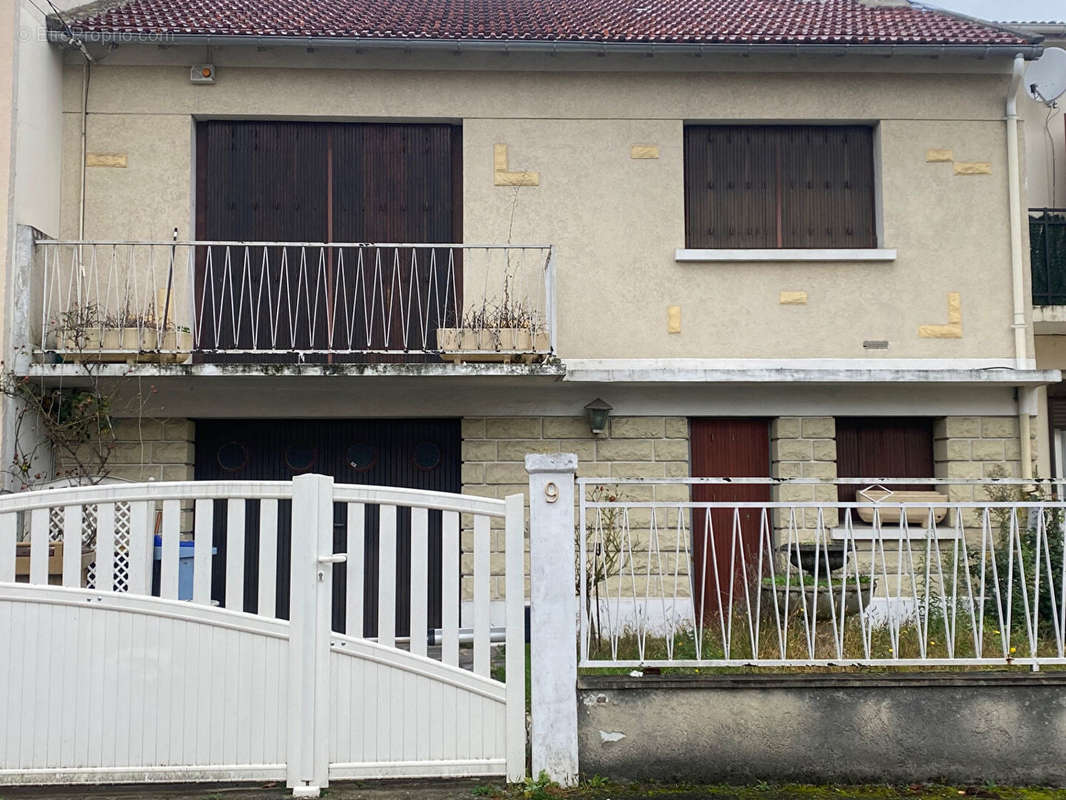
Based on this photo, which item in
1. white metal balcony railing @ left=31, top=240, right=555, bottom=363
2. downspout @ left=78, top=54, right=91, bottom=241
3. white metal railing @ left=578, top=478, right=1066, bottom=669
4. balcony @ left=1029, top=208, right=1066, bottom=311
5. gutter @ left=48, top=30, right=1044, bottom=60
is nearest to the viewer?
white metal railing @ left=578, top=478, right=1066, bottom=669

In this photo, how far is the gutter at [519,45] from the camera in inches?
400

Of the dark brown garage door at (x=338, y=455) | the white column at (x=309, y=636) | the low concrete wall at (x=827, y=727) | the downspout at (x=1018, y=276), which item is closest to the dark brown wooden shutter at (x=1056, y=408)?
the downspout at (x=1018, y=276)

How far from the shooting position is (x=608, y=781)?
19.1 ft

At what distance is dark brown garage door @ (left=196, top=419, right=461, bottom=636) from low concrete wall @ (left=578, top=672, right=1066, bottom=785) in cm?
503

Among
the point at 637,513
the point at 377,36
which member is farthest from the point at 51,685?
the point at 377,36

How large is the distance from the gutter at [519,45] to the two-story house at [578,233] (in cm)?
4

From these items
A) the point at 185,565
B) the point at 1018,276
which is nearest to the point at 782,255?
the point at 1018,276

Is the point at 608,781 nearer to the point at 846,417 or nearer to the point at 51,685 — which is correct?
the point at 51,685

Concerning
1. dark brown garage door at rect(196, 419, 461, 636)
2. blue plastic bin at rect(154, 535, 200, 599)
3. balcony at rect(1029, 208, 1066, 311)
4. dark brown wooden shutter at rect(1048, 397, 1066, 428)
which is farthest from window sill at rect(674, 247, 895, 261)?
blue plastic bin at rect(154, 535, 200, 599)

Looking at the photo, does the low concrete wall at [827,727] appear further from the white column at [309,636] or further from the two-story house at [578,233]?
the two-story house at [578,233]

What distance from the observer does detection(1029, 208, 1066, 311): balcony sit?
1174cm

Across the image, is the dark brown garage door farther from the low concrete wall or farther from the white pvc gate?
the low concrete wall

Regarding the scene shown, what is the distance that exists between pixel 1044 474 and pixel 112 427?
9.83m

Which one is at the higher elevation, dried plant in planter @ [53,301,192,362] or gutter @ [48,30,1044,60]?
gutter @ [48,30,1044,60]
